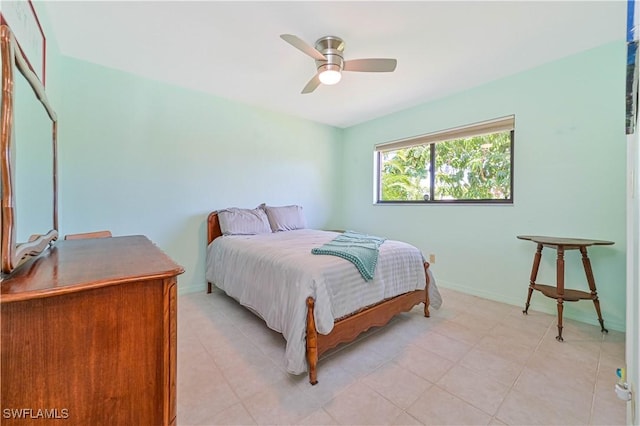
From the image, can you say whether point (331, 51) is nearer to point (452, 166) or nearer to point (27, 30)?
point (27, 30)

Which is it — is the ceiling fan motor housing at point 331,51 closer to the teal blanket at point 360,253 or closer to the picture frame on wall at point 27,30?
the teal blanket at point 360,253

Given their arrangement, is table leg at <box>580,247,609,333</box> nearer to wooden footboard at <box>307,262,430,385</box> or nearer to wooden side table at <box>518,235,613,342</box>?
wooden side table at <box>518,235,613,342</box>

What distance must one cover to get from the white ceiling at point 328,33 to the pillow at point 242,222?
1.43 metres

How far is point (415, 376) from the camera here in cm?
160

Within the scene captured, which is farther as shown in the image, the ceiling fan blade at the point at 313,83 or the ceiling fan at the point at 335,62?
the ceiling fan blade at the point at 313,83

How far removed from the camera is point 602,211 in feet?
7.25

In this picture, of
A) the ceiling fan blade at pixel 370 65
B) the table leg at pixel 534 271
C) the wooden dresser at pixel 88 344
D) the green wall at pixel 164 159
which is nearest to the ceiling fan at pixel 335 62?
the ceiling fan blade at pixel 370 65

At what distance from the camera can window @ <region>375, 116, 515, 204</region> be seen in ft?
9.41

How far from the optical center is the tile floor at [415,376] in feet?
4.30

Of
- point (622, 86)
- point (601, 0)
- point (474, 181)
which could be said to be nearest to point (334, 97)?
point (474, 181)

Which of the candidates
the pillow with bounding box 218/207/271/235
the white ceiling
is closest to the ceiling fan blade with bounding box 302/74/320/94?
the white ceiling

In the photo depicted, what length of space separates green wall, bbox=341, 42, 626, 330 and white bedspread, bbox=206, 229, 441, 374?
93cm

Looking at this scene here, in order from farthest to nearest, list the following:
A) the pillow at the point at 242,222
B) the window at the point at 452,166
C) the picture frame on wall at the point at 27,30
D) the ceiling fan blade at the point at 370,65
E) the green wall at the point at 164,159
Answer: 1. the pillow at the point at 242,222
2. the window at the point at 452,166
3. the green wall at the point at 164,159
4. the ceiling fan blade at the point at 370,65
5. the picture frame on wall at the point at 27,30

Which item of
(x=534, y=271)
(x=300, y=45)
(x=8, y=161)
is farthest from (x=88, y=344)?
(x=534, y=271)
